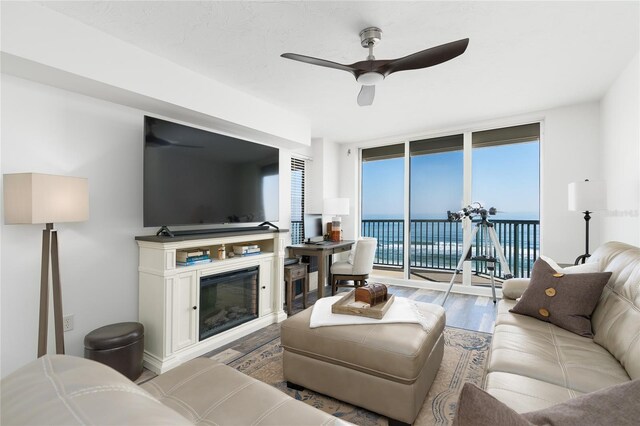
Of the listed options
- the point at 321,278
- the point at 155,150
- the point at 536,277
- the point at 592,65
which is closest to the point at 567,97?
the point at 592,65

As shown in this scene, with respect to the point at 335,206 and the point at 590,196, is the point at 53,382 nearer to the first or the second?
the point at 590,196

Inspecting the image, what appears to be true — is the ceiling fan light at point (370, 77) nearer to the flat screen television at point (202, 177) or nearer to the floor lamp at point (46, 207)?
Result: the flat screen television at point (202, 177)

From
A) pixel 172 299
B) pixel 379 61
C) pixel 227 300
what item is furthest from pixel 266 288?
pixel 379 61

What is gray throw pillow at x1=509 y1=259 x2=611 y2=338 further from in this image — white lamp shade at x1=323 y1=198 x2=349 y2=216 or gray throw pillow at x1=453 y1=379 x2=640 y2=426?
white lamp shade at x1=323 y1=198 x2=349 y2=216

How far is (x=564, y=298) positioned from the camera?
1925mm

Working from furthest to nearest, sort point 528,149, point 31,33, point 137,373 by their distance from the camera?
point 528,149, point 137,373, point 31,33

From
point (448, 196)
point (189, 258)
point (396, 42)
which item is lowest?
point (189, 258)

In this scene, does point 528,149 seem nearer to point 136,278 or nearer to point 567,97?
point 567,97

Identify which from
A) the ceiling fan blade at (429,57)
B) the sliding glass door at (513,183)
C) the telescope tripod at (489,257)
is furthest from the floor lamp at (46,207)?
the sliding glass door at (513,183)

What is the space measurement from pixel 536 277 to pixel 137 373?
9.74 feet

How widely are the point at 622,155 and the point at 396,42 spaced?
2.43 m

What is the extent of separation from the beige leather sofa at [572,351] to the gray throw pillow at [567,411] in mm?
648

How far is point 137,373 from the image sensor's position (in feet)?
7.37

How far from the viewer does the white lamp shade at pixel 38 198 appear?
1.80m
